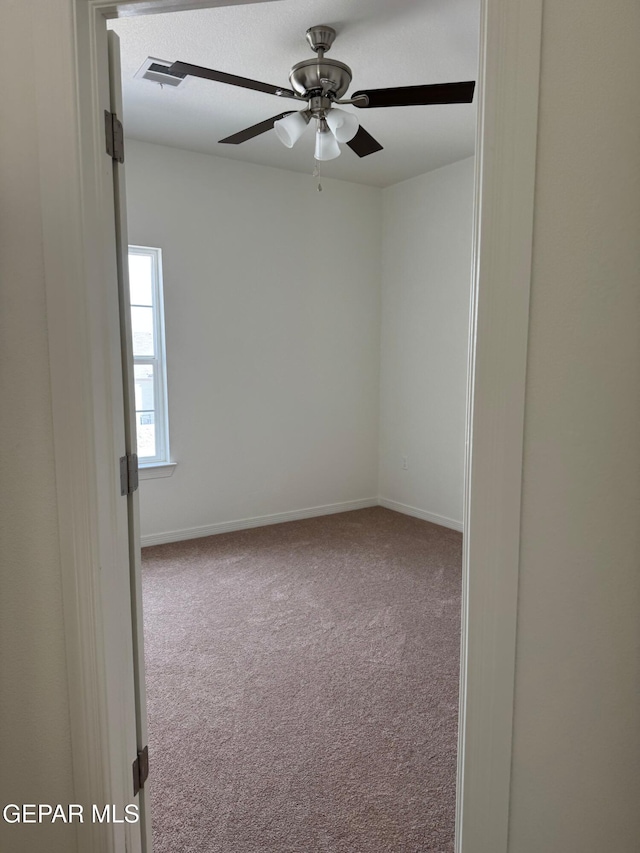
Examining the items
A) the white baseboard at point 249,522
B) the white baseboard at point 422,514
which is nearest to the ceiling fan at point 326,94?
the white baseboard at point 249,522

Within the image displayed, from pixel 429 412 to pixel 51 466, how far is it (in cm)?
388

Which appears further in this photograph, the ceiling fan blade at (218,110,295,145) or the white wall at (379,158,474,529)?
the white wall at (379,158,474,529)

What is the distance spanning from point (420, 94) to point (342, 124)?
0.41 m

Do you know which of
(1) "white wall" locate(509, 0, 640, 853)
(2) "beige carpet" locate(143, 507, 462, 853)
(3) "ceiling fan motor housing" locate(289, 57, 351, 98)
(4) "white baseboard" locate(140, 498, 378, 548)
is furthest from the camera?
(4) "white baseboard" locate(140, 498, 378, 548)

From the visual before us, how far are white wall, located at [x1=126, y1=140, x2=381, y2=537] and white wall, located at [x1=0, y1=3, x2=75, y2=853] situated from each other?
2.94m

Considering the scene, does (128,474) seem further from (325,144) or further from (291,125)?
(325,144)

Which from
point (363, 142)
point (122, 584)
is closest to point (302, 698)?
point (122, 584)

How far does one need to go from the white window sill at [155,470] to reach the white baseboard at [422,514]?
2.11 metres

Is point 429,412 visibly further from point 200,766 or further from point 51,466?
point 51,466

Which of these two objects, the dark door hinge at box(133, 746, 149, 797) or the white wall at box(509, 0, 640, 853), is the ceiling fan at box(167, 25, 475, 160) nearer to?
the white wall at box(509, 0, 640, 853)

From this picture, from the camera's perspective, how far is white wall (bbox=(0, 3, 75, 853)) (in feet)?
4.08

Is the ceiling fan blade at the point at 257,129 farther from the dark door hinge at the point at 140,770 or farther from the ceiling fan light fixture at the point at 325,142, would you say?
the dark door hinge at the point at 140,770

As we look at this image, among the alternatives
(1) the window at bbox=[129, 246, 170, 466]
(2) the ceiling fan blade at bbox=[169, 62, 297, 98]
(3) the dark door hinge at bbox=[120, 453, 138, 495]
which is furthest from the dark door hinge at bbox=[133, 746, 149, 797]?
(1) the window at bbox=[129, 246, 170, 466]

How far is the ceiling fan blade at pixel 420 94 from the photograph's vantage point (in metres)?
2.30
